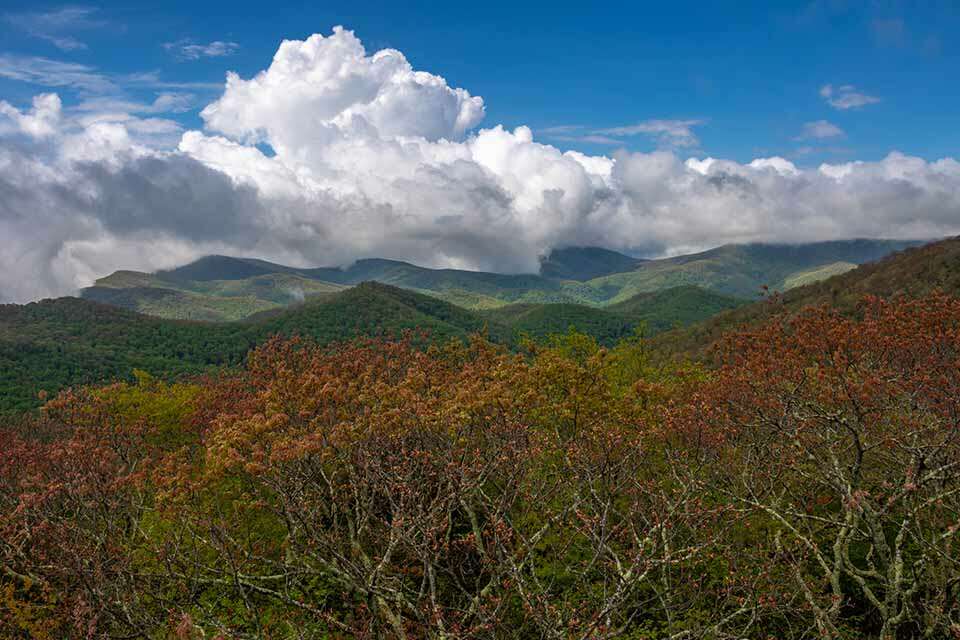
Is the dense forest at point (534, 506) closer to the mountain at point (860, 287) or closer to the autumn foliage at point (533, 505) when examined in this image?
the autumn foliage at point (533, 505)

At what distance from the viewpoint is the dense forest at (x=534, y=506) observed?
635 inches

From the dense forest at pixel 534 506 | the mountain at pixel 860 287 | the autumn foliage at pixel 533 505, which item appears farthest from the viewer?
the mountain at pixel 860 287

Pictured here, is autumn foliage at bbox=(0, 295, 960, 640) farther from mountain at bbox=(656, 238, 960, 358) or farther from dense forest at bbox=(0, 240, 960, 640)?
mountain at bbox=(656, 238, 960, 358)

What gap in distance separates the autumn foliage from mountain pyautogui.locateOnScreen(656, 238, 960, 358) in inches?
2592

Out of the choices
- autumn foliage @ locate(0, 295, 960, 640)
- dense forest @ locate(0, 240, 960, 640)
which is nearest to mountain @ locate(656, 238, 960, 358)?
autumn foliage @ locate(0, 295, 960, 640)

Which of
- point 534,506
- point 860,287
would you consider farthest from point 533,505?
point 860,287

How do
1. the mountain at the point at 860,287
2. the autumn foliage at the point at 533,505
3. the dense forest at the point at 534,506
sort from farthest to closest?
1. the mountain at the point at 860,287
2. the autumn foliage at the point at 533,505
3. the dense forest at the point at 534,506

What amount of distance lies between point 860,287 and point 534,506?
129531mm

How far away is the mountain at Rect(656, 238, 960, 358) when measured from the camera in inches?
4033

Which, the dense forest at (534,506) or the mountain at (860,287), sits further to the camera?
the mountain at (860,287)

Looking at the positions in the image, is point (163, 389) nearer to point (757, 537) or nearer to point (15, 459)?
point (15, 459)

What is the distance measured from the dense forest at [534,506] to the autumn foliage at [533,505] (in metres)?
0.17

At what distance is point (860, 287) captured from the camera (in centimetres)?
12138

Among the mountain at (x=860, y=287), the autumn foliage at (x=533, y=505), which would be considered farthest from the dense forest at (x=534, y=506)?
the mountain at (x=860, y=287)
